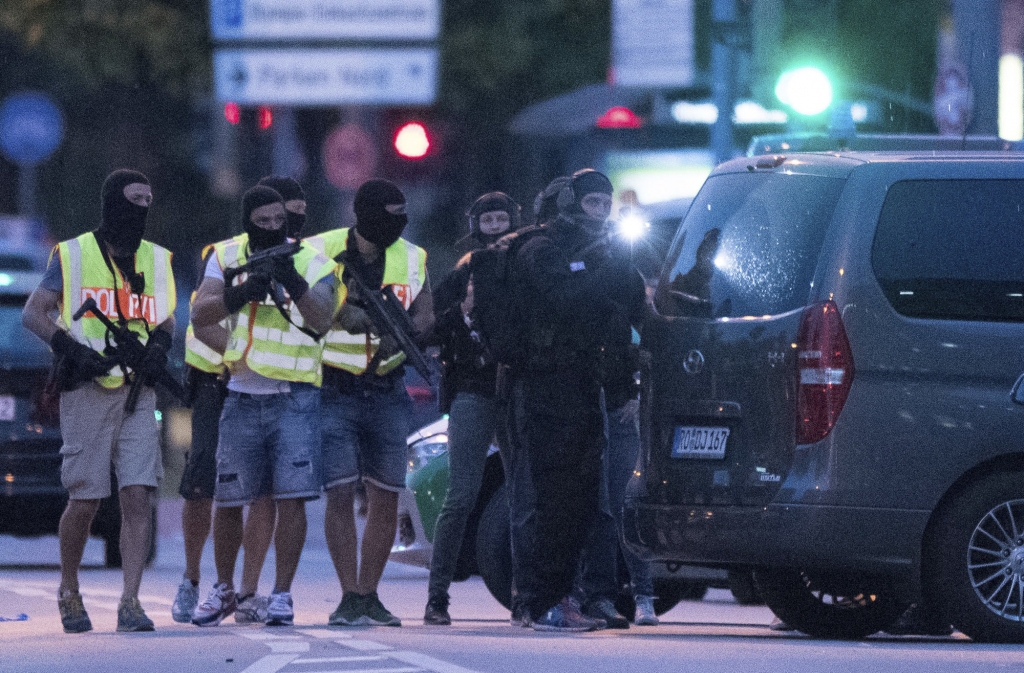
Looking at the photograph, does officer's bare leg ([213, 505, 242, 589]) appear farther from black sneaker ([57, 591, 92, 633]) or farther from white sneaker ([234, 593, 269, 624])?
black sneaker ([57, 591, 92, 633])

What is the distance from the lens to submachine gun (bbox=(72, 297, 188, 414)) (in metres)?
10.8

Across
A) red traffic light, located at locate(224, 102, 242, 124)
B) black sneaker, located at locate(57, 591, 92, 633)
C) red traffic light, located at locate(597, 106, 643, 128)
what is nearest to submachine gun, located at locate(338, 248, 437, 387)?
black sneaker, located at locate(57, 591, 92, 633)

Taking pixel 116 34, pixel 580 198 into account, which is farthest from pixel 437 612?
pixel 116 34

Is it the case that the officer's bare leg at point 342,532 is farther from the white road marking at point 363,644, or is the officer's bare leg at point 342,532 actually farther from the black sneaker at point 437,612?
the white road marking at point 363,644

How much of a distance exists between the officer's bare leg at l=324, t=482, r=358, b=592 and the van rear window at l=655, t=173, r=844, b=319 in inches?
66.3

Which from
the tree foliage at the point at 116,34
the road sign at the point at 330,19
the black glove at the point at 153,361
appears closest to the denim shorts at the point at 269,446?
the black glove at the point at 153,361

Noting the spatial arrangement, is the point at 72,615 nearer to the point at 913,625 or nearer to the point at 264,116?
the point at 913,625

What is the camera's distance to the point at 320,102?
77.6 feet

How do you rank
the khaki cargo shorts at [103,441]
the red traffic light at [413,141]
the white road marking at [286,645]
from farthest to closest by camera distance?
the red traffic light at [413,141]
the khaki cargo shorts at [103,441]
the white road marking at [286,645]

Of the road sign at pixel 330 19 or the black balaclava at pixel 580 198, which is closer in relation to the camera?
the black balaclava at pixel 580 198

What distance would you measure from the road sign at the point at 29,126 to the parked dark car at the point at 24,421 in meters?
20.3

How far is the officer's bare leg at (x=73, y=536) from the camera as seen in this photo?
10.8 m

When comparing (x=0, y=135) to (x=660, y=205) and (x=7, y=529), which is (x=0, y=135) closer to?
(x=7, y=529)

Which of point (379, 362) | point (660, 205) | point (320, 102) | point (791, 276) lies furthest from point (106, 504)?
point (320, 102)
